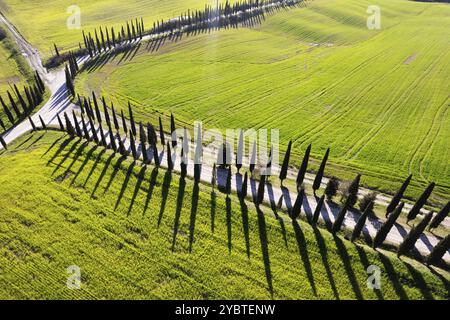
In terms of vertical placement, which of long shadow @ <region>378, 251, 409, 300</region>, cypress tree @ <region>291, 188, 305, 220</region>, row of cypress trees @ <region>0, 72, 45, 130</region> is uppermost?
cypress tree @ <region>291, 188, 305, 220</region>

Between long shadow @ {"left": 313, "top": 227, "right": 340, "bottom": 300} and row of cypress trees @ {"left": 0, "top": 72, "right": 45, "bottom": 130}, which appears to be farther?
row of cypress trees @ {"left": 0, "top": 72, "right": 45, "bottom": 130}

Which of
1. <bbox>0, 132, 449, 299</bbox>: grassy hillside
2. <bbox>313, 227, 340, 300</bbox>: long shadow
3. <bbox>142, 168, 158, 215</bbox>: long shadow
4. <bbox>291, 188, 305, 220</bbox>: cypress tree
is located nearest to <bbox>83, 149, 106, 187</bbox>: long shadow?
<bbox>0, 132, 449, 299</bbox>: grassy hillside

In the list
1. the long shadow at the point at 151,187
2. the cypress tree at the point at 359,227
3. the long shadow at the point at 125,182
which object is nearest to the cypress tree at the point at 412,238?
the cypress tree at the point at 359,227

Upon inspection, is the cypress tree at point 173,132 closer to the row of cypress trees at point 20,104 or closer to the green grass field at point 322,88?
the green grass field at point 322,88

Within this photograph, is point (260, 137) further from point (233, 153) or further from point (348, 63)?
point (348, 63)

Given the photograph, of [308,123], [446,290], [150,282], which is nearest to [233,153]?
[308,123]

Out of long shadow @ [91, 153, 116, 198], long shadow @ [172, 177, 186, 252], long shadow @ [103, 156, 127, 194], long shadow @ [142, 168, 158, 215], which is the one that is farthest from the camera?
long shadow @ [103, 156, 127, 194]

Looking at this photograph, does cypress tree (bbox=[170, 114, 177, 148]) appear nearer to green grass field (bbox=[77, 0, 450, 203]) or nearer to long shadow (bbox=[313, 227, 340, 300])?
green grass field (bbox=[77, 0, 450, 203])
